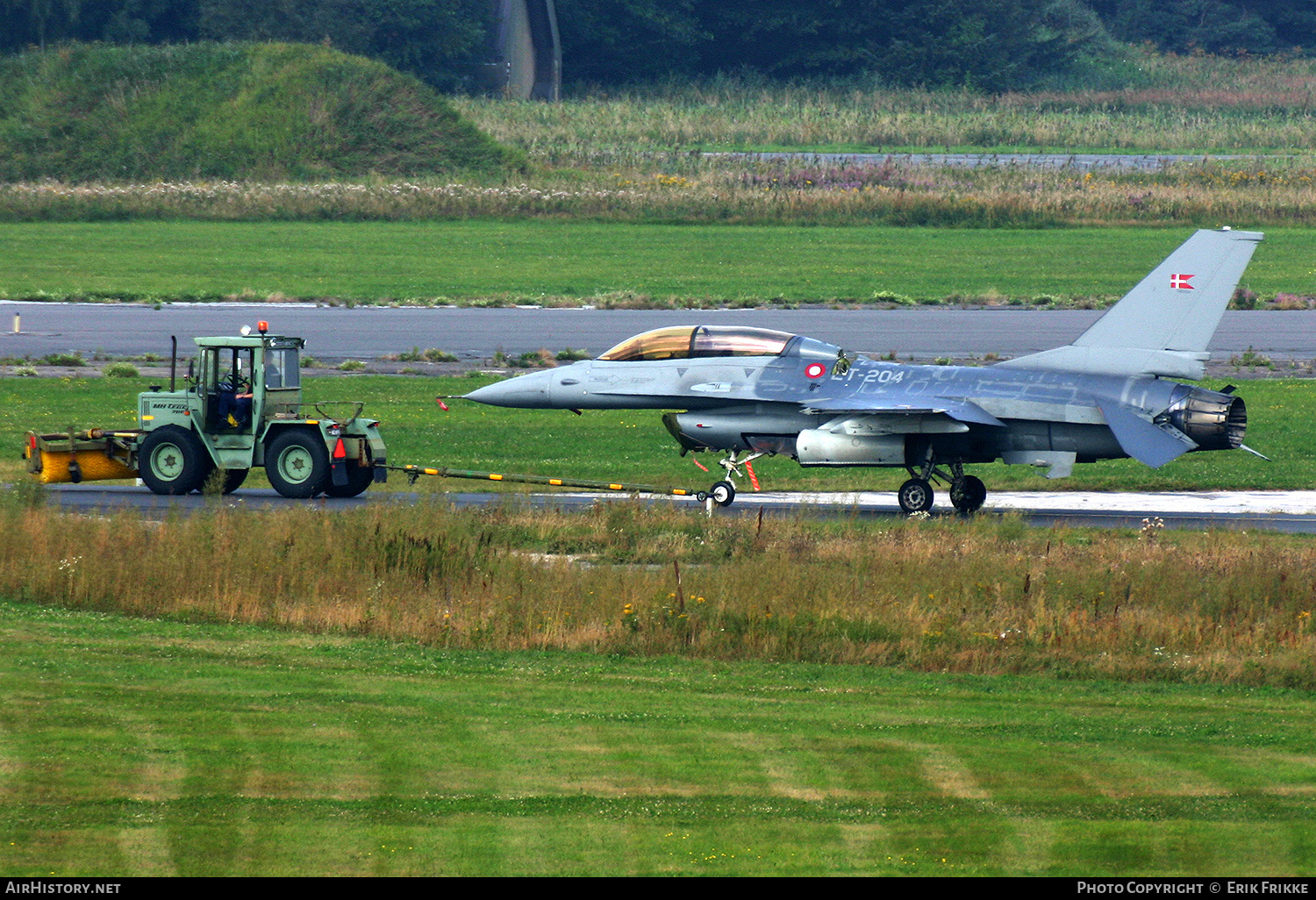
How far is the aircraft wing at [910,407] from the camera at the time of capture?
72.6 ft

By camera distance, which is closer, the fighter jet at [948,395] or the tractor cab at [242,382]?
the fighter jet at [948,395]

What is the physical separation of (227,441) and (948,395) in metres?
10.7

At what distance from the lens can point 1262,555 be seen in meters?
18.2

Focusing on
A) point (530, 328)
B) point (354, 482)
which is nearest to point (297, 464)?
point (354, 482)

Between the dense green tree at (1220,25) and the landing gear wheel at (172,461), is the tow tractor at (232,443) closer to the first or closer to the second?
the landing gear wheel at (172,461)

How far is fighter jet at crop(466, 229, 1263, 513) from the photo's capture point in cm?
2175

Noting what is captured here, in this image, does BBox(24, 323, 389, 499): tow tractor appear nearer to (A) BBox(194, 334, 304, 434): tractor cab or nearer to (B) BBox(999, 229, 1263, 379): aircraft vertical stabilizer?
(A) BBox(194, 334, 304, 434): tractor cab

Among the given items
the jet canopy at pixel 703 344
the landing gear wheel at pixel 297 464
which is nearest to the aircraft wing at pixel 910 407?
the jet canopy at pixel 703 344

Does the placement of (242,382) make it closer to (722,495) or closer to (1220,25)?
(722,495)

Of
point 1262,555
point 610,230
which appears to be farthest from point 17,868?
point 610,230

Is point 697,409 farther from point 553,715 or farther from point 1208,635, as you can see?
point 553,715

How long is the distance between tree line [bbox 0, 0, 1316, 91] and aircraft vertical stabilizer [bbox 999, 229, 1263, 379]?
252ft

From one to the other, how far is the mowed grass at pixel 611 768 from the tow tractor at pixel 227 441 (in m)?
8.48

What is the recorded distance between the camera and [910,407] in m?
22.4
